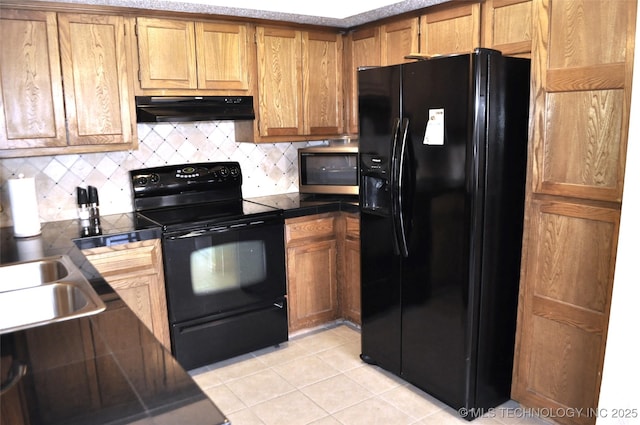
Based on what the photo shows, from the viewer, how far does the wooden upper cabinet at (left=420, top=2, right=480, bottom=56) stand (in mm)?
2785

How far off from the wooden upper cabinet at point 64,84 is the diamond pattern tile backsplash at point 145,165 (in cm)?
31

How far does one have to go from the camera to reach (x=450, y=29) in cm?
291

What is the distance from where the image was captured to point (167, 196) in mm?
3336

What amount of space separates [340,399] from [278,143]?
192 centimetres

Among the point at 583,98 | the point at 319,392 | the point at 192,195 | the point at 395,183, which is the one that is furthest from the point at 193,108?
the point at 583,98

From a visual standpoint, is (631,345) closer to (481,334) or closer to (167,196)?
(481,334)

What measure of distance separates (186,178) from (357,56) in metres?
1.48

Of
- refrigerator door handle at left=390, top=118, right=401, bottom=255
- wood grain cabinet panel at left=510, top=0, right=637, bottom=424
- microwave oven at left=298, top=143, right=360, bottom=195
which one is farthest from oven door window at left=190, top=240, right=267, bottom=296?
wood grain cabinet panel at left=510, top=0, right=637, bottom=424

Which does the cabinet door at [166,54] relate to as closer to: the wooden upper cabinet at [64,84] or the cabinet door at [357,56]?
the wooden upper cabinet at [64,84]

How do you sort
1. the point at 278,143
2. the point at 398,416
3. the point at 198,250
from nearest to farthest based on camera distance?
the point at 398,416 → the point at 198,250 → the point at 278,143

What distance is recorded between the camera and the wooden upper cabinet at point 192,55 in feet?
9.61

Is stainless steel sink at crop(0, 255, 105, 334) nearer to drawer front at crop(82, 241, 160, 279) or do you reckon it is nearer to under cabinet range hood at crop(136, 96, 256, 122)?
drawer front at crop(82, 241, 160, 279)

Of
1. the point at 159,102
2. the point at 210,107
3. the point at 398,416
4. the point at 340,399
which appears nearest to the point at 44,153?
the point at 159,102

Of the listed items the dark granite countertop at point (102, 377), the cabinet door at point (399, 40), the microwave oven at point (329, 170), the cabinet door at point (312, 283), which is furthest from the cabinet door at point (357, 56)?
the dark granite countertop at point (102, 377)
